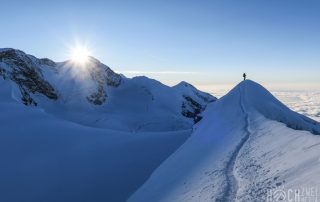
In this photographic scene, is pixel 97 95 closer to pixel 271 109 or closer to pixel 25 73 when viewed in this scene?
pixel 25 73

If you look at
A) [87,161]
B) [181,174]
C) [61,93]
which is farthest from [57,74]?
[181,174]

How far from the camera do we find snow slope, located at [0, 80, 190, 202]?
50.8ft

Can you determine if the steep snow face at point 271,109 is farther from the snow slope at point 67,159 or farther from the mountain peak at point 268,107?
the snow slope at point 67,159

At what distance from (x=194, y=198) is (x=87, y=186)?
734cm

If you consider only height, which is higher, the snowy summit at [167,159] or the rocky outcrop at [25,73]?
the rocky outcrop at [25,73]

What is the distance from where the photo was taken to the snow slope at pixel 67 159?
1547 centimetres

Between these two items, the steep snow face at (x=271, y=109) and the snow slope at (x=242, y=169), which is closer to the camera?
the snow slope at (x=242, y=169)

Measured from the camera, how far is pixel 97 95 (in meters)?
87.2

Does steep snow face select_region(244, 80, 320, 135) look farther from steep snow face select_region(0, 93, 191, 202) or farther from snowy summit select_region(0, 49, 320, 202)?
steep snow face select_region(0, 93, 191, 202)

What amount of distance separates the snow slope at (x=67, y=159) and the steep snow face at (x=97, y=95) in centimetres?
3775

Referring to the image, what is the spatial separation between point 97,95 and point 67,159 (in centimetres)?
6918

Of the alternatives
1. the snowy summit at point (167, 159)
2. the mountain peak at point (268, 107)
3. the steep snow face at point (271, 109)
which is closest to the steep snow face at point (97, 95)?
the snowy summit at point (167, 159)

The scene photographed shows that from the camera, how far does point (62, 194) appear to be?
15234 millimetres

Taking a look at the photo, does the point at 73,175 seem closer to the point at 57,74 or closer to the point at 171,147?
the point at 171,147
